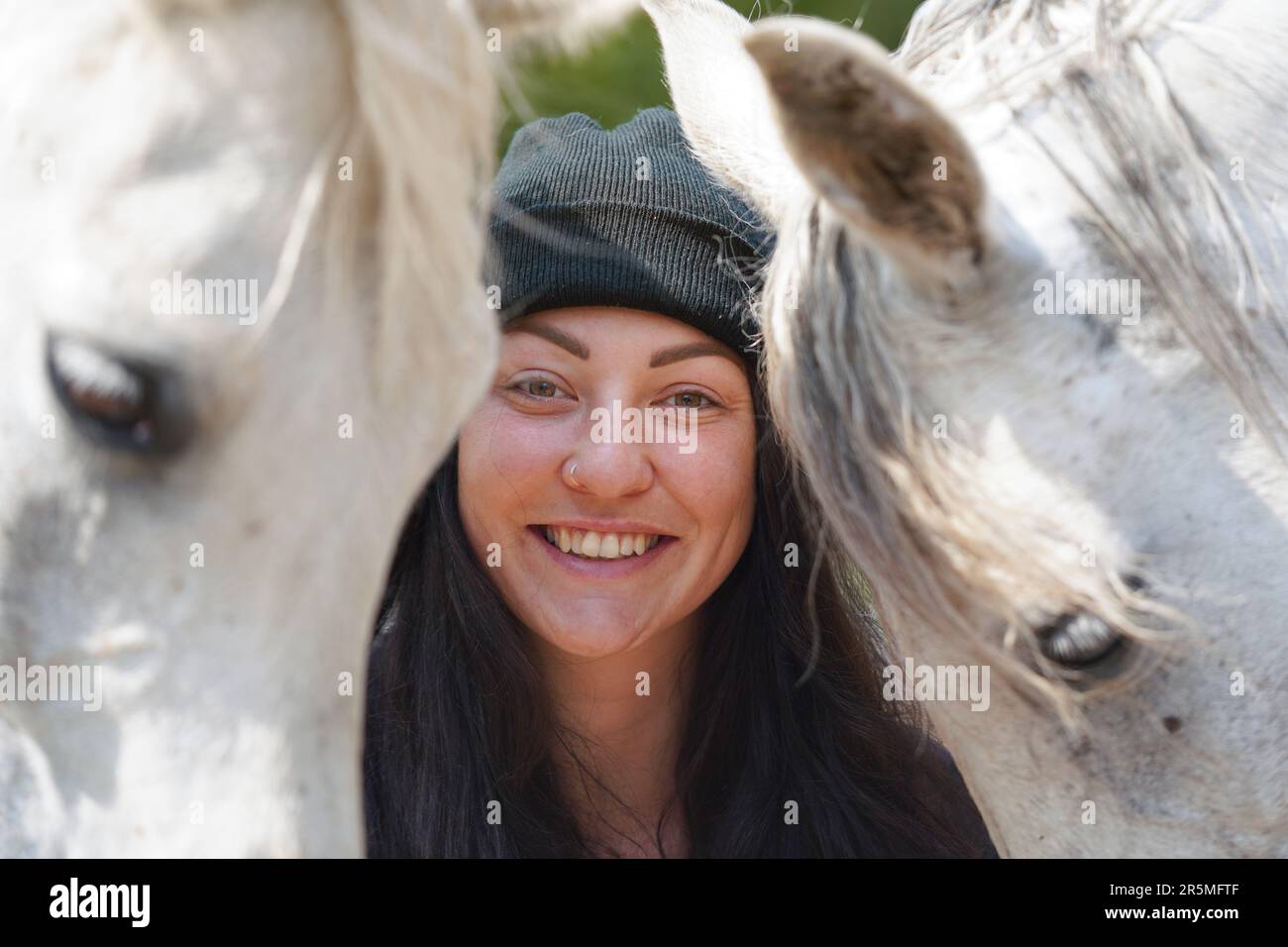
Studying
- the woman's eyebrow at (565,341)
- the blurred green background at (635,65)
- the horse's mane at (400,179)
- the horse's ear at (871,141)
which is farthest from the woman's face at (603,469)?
the blurred green background at (635,65)

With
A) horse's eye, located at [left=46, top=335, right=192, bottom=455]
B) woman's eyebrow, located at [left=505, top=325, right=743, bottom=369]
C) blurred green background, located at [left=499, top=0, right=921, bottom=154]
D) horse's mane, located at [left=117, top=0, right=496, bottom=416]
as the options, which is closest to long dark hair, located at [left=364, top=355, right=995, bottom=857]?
woman's eyebrow, located at [left=505, top=325, right=743, bottom=369]

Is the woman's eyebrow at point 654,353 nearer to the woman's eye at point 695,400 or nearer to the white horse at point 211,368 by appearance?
the woman's eye at point 695,400

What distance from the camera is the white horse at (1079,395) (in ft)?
3.87

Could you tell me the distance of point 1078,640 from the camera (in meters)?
1.20

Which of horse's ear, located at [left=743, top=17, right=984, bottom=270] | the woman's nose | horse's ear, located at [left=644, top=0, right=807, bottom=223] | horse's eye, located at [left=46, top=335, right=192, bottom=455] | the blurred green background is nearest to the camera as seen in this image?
horse's eye, located at [left=46, top=335, right=192, bottom=455]

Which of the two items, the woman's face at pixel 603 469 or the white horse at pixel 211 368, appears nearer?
the white horse at pixel 211 368

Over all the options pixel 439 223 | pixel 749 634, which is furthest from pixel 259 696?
pixel 749 634

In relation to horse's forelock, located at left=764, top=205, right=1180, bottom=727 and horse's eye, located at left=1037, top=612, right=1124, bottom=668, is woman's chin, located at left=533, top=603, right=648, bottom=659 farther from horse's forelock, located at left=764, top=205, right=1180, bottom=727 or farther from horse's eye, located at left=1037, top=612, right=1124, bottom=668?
horse's eye, located at left=1037, top=612, right=1124, bottom=668

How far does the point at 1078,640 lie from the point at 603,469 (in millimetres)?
771

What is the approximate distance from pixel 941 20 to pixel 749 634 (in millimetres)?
1032

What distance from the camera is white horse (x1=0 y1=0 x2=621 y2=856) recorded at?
89 cm

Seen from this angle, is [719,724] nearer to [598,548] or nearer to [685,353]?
[598,548]

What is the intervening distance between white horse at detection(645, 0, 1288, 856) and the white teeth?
0.60 metres
